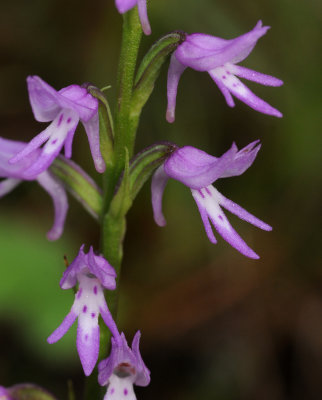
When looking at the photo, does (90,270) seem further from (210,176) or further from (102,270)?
(210,176)

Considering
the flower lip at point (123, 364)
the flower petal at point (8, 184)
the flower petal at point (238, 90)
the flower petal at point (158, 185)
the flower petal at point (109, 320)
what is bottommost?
the flower lip at point (123, 364)

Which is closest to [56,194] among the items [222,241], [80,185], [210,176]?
[80,185]

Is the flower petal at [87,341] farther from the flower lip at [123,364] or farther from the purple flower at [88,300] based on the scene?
the flower lip at [123,364]

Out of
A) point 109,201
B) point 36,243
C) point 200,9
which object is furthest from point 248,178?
point 109,201

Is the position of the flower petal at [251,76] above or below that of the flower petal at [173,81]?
above

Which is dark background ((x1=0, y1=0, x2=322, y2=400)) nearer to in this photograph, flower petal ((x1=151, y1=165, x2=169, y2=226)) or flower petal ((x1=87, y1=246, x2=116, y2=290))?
flower petal ((x1=151, y1=165, x2=169, y2=226))

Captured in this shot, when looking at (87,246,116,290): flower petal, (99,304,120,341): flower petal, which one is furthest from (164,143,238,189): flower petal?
(99,304,120,341): flower petal

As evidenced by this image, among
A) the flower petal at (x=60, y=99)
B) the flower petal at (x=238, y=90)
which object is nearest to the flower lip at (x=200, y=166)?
the flower petal at (x=238, y=90)
